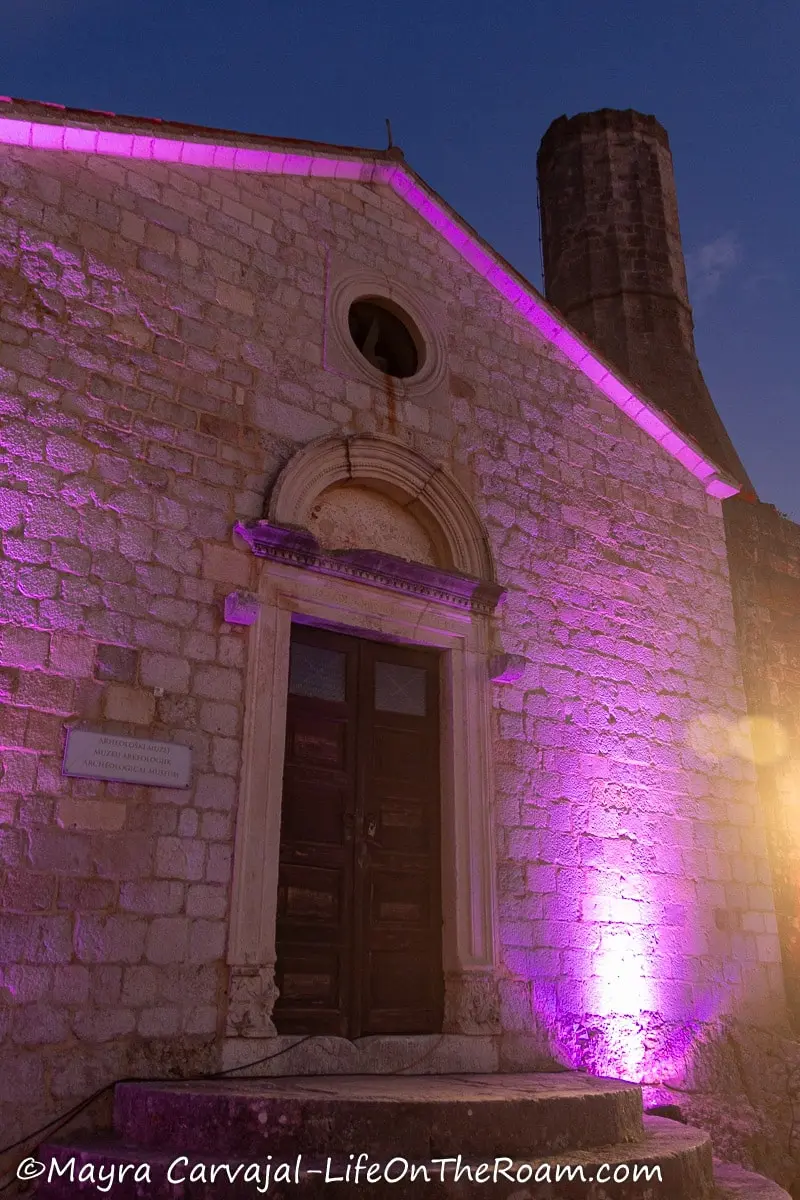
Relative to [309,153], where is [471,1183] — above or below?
below

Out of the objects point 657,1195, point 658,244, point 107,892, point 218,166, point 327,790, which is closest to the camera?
point 657,1195

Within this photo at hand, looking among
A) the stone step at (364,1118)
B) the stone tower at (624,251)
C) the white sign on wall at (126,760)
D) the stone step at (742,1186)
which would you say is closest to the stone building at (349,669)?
the white sign on wall at (126,760)

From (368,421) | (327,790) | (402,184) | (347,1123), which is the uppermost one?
(402,184)

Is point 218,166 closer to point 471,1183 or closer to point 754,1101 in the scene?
point 471,1183

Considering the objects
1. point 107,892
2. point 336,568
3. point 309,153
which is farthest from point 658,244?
point 107,892

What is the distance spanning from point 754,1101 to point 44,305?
6.32 meters

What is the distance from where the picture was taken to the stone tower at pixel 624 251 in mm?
11344

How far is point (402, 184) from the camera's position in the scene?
273 inches

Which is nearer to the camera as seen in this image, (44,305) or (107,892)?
(107,892)

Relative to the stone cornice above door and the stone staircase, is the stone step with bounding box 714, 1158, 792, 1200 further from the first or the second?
the stone cornice above door

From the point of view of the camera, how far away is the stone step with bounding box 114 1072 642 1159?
347cm

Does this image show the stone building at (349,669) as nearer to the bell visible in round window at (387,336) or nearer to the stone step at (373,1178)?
the bell visible in round window at (387,336)

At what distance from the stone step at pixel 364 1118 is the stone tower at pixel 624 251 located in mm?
8336

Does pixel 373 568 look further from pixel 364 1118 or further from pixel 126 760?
pixel 364 1118
